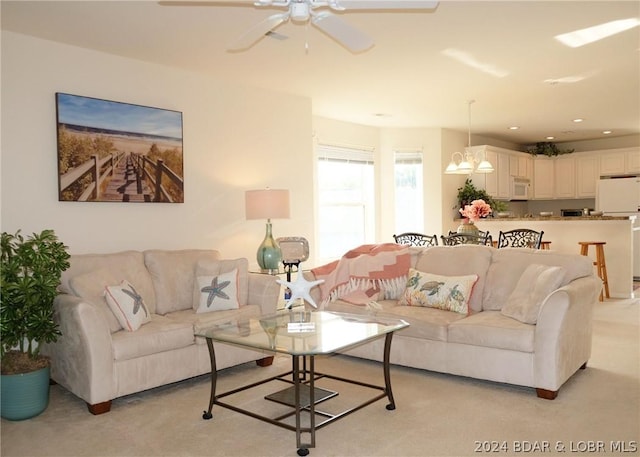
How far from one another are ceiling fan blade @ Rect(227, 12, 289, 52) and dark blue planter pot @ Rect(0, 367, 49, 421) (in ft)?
7.61

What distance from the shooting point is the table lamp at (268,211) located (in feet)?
16.4

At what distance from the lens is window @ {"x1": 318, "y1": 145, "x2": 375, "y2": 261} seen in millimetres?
7234

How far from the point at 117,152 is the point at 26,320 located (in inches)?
68.1

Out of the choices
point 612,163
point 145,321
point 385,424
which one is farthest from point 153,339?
point 612,163

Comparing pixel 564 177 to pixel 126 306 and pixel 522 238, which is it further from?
pixel 126 306

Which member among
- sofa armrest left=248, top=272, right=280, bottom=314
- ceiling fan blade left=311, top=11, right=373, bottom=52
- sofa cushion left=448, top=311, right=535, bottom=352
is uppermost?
ceiling fan blade left=311, top=11, right=373, bottom=52

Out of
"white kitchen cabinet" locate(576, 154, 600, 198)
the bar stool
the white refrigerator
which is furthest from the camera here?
"white kitchen cabinet" locate(576, 154, 600, 198)

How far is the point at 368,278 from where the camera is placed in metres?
4.59

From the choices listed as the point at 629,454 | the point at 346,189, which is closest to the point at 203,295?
the point at 629,454

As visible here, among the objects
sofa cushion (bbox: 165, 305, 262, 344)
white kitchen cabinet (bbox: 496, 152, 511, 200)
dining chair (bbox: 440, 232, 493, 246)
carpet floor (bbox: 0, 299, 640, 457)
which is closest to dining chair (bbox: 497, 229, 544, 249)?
dining chair (bbox: 440, 232, 493, 246)

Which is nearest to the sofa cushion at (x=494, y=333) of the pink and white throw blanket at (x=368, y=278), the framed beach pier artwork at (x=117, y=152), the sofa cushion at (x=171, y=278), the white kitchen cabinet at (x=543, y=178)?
the pink and white throw blanket at (x=368, y=278)

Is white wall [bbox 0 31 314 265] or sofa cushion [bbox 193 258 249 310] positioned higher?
white wall [bbox 0 31 314 265]

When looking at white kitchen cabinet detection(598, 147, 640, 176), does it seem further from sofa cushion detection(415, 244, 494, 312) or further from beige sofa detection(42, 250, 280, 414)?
beige sofa detection(42, 250, 280, 414)

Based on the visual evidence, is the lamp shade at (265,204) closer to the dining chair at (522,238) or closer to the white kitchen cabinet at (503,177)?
the dining chair at (522,238)
